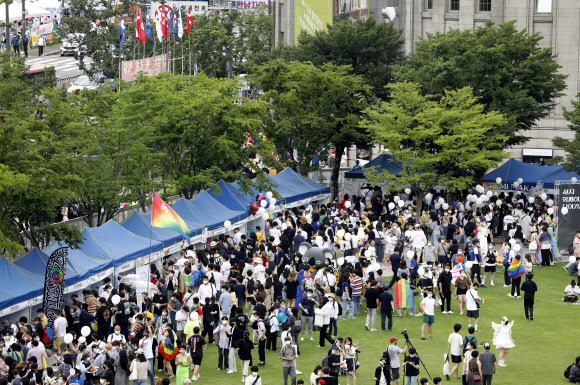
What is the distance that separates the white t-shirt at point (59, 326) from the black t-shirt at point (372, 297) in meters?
7.65

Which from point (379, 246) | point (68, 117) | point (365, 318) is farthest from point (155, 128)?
point (365, 318)

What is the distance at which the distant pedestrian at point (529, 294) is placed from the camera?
2297 centimetres

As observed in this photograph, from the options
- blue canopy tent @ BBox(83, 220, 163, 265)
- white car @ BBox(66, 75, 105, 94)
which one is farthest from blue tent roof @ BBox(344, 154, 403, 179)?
white car @ BBox(66, 75, 105, 94)

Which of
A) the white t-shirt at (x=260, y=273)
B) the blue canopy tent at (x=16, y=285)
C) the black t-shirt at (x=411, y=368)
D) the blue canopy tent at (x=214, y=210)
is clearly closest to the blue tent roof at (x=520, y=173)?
the blue canopy tent at (x=214, y=210)

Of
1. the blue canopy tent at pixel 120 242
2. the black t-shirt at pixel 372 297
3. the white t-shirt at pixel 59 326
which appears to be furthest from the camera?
the blue canopy tent at pixel 120 242

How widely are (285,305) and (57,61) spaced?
6474 cm

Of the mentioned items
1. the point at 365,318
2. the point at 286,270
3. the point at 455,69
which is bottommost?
the point at 365,318

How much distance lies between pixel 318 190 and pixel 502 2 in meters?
25.0

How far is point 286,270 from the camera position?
23.5 meters

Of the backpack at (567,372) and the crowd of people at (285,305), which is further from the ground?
the crowd of people at (285,305)

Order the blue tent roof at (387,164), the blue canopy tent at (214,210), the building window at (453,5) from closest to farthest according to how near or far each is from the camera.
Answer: the blue canopy tent at (214,210)
the blue tent roof at (387,164)
the building window at (453,5)

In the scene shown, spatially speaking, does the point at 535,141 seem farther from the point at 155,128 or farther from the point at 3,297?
the point at 3,297

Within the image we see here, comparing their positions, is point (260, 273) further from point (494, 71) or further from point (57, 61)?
point (57, 61)

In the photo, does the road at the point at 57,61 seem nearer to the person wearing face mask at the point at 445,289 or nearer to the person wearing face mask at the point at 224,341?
the person wearing face mask at the point at 445,289
